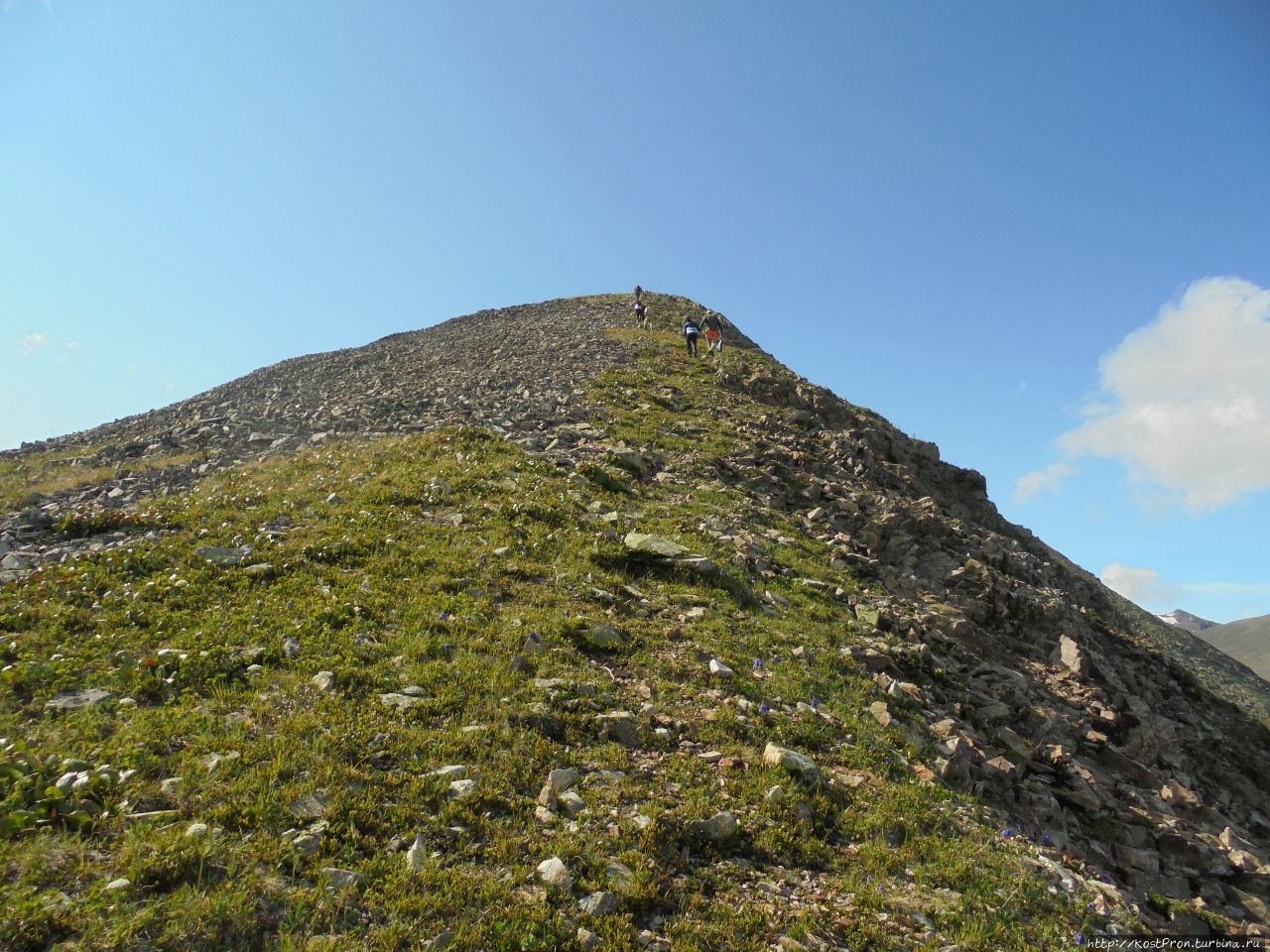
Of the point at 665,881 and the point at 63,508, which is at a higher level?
the point at 63,508

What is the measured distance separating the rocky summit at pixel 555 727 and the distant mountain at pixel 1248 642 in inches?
7092

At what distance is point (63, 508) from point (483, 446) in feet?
33.6

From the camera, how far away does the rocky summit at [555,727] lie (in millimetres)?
5785

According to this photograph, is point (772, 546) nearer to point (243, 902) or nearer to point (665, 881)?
point (665, 881)

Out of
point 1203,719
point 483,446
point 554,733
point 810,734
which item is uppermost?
point 483,446

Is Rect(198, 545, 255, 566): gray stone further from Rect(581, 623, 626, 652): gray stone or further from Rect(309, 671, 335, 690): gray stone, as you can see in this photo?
Rect(581, 623, 626, 652): gray stone

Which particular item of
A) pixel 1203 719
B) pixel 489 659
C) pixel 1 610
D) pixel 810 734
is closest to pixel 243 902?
pixel 489 659

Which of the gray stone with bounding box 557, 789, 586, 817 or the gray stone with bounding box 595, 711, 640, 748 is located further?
the gray stone with bounding box 595, 711, 640, 748

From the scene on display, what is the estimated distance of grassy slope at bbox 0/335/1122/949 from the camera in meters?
5.50

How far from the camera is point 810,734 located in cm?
923

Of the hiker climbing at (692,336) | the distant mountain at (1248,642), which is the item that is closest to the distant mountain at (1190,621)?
the distant mountain at (1248,642)

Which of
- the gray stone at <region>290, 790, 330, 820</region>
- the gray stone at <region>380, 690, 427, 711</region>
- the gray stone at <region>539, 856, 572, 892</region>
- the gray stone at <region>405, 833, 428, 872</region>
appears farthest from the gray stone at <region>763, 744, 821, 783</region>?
the gray stone at <region>290, 790, 330, 820</region>

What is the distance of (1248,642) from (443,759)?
242560mm

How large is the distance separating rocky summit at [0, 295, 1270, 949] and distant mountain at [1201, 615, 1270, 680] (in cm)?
18014
